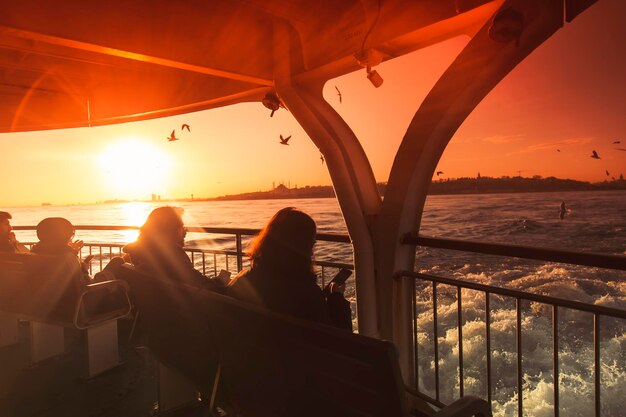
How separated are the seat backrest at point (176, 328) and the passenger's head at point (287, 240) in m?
0.38

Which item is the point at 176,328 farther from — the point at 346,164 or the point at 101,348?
the point at 346,164

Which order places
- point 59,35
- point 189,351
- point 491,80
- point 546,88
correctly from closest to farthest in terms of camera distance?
point 189,351, point 491,80, point 59,35, point 546,88

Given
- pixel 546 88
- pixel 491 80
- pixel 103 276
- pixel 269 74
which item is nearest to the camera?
pixel 491 80

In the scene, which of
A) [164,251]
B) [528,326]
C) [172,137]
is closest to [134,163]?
[172,137]

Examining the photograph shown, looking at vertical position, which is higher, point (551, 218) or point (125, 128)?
point (125, 128)

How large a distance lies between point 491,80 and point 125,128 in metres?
6.98

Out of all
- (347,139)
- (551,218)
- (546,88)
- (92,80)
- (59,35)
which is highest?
(546,88)

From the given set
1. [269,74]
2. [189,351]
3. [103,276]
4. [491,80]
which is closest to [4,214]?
[103,276]

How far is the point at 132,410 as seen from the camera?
3211mm

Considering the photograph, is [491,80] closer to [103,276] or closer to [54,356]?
[103,276]

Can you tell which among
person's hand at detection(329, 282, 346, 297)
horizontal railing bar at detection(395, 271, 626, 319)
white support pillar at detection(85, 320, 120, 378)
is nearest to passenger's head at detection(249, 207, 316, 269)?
person's hand at detection(329, 282, 346, 297)

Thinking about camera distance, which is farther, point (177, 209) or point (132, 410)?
point (177, 209)

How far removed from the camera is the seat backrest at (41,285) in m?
3.30

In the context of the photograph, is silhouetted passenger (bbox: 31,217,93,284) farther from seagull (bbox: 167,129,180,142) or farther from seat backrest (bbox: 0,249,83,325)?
seagull (bbox: 167,129,180,142)
